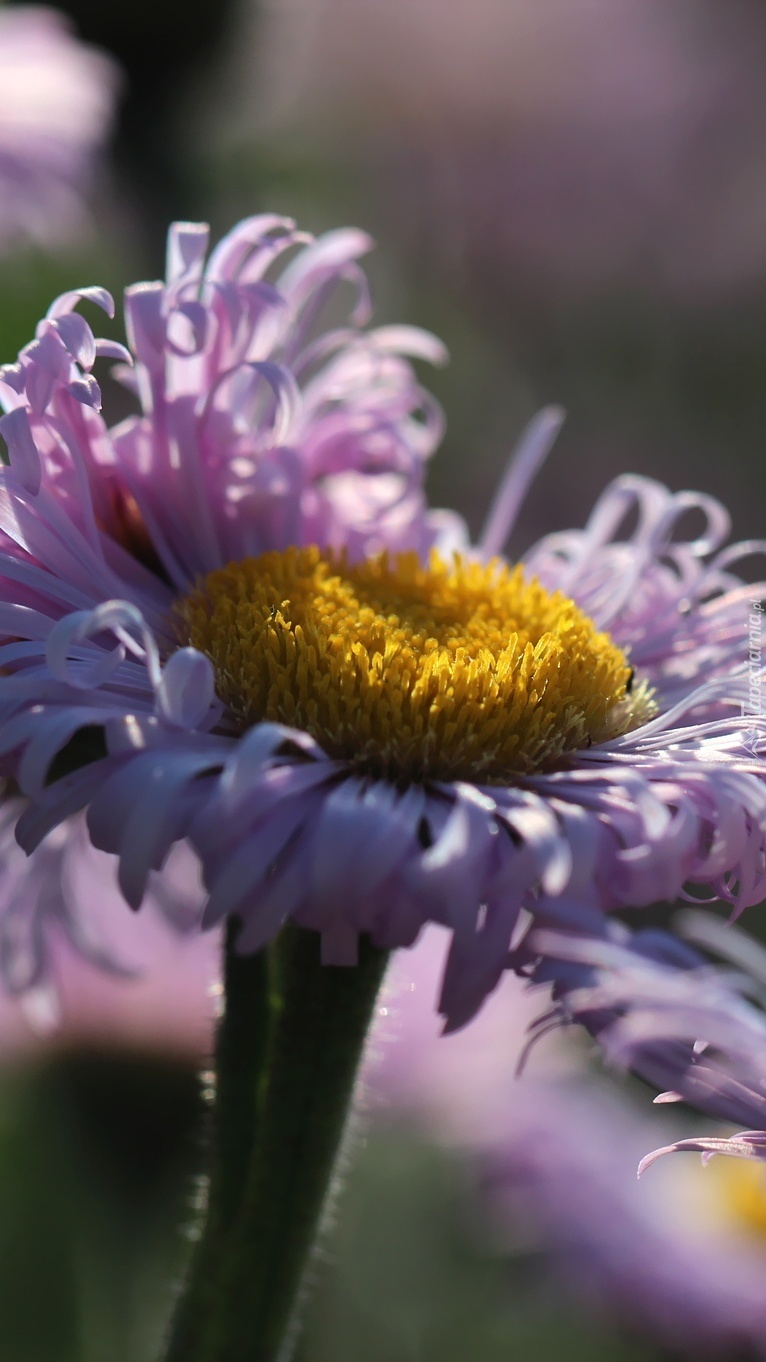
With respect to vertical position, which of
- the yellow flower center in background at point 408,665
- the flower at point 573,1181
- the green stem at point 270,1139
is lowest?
the flower at point 573,1181

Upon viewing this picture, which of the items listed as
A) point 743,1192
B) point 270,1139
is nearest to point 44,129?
point 270,1139

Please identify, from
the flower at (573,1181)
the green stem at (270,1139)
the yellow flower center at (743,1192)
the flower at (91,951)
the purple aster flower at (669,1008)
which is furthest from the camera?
the yellow flower center at (743,1192)

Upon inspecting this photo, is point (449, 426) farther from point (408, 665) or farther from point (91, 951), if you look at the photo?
point (408, 665)

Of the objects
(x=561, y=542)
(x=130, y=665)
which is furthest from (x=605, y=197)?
(x=130, y=665)

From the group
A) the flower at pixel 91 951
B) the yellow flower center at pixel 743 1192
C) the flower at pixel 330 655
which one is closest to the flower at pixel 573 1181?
the yellow flower center at pixel 743 1192

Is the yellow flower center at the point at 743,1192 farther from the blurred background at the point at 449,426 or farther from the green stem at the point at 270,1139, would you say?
the green stem at the point at 270,1139

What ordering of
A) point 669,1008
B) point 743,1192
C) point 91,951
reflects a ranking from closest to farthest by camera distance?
point 669,1008 → point 91,951 → point 743,1192
